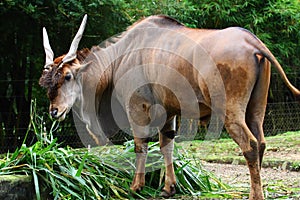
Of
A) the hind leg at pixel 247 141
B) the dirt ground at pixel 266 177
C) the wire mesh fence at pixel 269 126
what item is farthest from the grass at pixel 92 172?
the wire mesh fence at pixel 269 126

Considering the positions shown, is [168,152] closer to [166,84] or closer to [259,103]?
[166,84]

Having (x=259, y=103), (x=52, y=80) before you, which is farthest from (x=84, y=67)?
(x=259, y=103)

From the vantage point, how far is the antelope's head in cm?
433

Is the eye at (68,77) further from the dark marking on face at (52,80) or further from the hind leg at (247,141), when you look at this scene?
the hind leg at (247,141)

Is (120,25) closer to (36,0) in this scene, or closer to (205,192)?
(36,0)

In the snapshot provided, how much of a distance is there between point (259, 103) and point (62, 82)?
1.57 m

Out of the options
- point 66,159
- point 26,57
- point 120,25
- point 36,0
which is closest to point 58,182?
point 66,159

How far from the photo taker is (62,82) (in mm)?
4383

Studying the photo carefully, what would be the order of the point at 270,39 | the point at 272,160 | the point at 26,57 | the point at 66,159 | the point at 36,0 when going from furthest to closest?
the point at 270,39 → the point at 26,57 → the point at 36,0 → the point at 272,160 → the point at 66,159

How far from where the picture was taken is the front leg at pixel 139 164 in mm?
4398

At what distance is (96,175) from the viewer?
4.20 meters

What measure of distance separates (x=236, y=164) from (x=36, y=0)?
3.89 m

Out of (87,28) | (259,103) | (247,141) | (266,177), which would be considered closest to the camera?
(247,141)

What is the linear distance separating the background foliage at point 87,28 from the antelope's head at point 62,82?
390 centimetres
